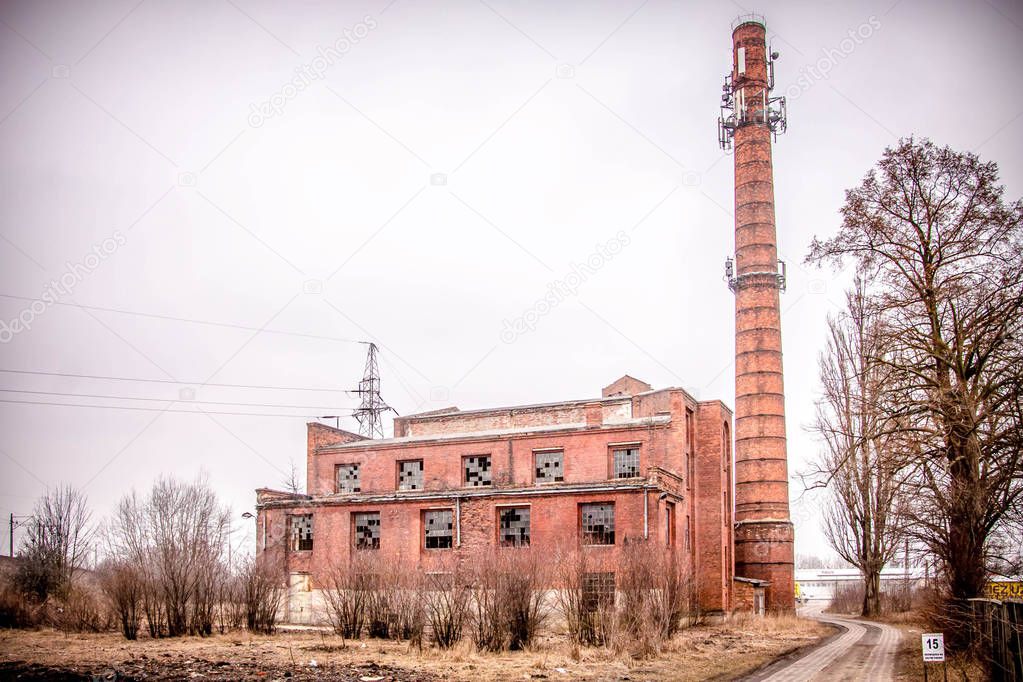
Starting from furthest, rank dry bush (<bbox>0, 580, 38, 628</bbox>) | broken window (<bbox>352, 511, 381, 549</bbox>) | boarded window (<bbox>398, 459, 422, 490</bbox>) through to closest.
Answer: boarded window (<bbox>398, 459, 422, 490</bbox>)
broken window (<bbox>352, 511, 381, 549</bbox>)
dry bush (<bbox>0, 580, 38, 628</bbox>)

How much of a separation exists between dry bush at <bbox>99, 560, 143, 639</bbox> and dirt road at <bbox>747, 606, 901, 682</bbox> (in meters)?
18.0

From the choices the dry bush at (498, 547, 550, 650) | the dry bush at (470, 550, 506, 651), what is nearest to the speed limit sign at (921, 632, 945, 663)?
the dry bush at (498, 547, 550, 650)

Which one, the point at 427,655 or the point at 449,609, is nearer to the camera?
the point at 427,655

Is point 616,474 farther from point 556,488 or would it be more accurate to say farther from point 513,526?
point 513,526

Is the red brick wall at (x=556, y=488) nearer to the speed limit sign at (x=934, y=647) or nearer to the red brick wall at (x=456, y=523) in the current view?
the red brick wall at (x=456, y=523)

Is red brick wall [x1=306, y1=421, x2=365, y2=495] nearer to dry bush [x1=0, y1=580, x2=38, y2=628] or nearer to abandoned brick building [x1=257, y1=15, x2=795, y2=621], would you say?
abandoned brick building [x1=257, y1=15, x2=795, y2=621]

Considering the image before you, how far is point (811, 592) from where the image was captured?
98.8 meters

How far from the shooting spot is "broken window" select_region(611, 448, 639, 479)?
35031 mm

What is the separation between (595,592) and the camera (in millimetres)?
23984

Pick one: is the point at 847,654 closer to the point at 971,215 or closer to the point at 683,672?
the point at 683,672

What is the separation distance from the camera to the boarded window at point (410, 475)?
1531 inches

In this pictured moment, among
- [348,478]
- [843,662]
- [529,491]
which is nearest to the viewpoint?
[843,662]

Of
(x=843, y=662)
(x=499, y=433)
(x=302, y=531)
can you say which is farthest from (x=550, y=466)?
(x=843, y=662)

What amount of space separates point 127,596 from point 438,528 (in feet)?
39.2
